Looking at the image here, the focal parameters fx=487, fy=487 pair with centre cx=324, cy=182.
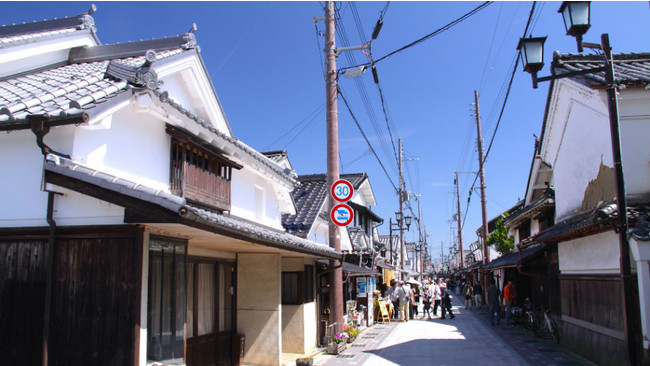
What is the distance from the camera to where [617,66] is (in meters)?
12.8

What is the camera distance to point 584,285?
521 inches

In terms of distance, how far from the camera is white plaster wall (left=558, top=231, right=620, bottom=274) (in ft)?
36.2

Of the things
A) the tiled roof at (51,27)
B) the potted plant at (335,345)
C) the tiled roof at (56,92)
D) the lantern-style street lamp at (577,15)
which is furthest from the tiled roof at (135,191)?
the potted plant at (335,345)

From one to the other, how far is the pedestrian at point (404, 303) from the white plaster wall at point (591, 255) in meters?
11.8

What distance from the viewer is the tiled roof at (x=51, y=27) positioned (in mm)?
10953

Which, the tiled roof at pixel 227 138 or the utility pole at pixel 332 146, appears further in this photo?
the utility pole at pixel 332 146

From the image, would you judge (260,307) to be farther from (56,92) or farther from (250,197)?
(56,92)

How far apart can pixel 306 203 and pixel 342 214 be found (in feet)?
24.2

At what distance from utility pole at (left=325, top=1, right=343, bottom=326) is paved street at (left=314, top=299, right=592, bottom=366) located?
1.61 m

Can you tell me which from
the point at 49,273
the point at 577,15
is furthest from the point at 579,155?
the point at 49,273

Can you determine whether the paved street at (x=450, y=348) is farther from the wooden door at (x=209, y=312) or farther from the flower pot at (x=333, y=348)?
the wooden door at (x=209, y=312)

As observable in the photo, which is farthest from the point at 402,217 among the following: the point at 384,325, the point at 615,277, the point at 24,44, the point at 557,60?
the point at 24,44

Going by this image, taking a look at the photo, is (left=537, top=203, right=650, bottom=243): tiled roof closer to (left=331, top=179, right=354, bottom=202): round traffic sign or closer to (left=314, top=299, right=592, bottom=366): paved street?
(left=314, top=299, right=592, bottom=366): paved street

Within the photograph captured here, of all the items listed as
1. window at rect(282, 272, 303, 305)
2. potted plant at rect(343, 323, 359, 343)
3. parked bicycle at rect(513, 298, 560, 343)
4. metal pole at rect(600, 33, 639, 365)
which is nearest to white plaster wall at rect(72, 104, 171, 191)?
window at rect(282, 272, 303, 305)
